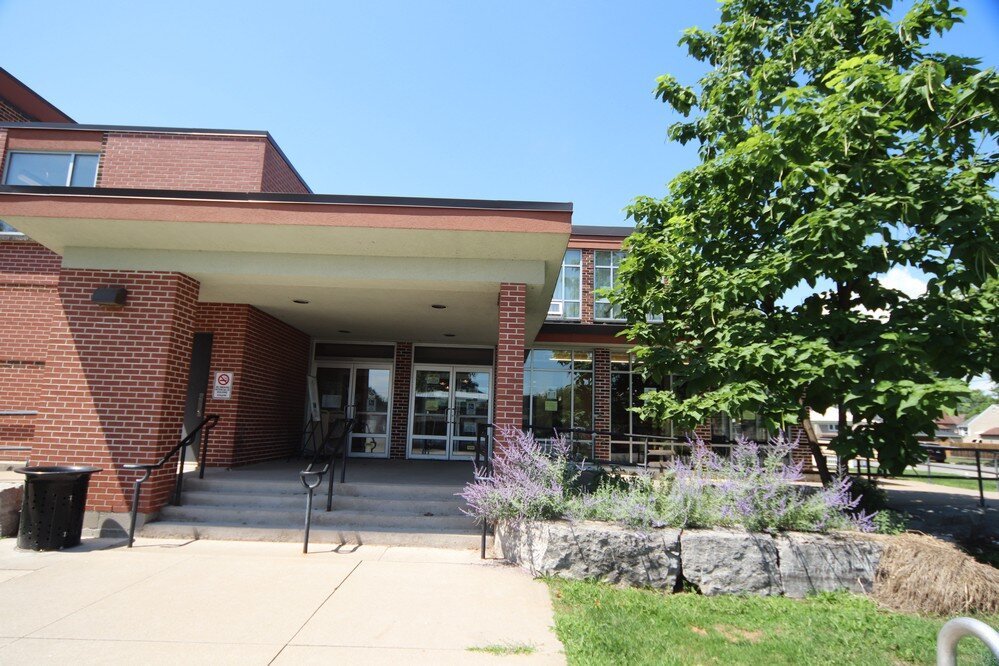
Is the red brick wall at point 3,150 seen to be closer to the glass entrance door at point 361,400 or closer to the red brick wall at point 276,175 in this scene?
the red brick wall at point 276,175

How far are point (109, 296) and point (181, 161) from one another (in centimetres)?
515

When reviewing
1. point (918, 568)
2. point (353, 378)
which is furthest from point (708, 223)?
point (353, 378)

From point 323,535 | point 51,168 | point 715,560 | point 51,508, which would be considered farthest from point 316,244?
point 51,168

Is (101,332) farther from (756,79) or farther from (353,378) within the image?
(756,79)

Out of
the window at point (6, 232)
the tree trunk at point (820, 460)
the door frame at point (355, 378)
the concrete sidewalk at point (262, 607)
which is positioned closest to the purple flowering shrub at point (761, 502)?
the tree trunk at point (820, 460)

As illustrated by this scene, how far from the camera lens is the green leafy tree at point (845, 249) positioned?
19.7 feet

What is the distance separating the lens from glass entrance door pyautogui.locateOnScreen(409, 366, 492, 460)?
14.3 m

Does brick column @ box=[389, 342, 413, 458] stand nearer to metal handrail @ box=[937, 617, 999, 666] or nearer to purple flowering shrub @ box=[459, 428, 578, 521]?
purple flowering shrub @ box=[459, 428, 578, 521]

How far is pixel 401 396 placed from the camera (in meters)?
14.2

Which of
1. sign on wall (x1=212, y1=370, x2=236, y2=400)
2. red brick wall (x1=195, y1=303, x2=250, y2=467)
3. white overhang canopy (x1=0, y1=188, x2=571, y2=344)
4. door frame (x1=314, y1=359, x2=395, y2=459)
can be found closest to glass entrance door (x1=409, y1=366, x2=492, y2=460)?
door frame (x1=314, y1=359, x2=395, y2=459)

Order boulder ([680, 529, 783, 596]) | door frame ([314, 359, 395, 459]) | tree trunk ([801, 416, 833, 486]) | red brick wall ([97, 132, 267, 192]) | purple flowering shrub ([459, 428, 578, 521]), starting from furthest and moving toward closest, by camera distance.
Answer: door frame ([314, 359, 395, 459])
red brick wall ([97, 132, 267, 192])
tree trunk ([801, 416, 833, 486])
purple flowering shrub ([459, 428, 578, 521])
boulder ([680, 529, 783, 596])

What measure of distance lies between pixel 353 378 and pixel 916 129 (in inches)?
468

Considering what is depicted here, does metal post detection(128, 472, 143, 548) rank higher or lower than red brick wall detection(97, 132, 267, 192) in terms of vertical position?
lower

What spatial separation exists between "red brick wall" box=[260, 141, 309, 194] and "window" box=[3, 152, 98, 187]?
3.55 metres
